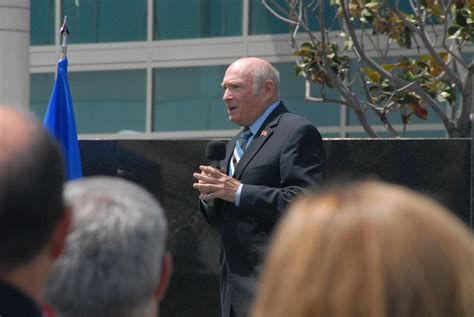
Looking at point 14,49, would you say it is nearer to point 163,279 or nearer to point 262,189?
point 262,189

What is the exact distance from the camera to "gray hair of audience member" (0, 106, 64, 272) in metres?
2.03

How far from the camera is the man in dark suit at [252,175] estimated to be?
578cm

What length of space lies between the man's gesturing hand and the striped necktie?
0.95 feet

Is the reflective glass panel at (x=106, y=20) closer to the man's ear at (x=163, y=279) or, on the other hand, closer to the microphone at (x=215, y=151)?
the microphone at (x=215, y=151)

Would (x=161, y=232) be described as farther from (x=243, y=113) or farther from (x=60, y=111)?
(x=60, y=111)

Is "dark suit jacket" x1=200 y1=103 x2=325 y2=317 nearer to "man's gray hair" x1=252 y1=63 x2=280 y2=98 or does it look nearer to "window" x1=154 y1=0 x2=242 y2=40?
"man's gray hair" x1=252 y1=63 x2=280 y2=98

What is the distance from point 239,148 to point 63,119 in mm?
1958

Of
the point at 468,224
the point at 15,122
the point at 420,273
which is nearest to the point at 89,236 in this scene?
the point at 15,122

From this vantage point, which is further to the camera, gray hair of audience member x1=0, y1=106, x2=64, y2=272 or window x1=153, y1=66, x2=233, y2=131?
window x1=153, y1=66, x2=233, y2=131

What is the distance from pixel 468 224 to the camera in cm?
738

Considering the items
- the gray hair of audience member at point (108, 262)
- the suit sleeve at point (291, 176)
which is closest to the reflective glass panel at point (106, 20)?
the suit sleeve at point (291, 176)

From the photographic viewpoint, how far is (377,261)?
187cm

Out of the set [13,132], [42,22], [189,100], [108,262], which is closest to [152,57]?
[189,100]

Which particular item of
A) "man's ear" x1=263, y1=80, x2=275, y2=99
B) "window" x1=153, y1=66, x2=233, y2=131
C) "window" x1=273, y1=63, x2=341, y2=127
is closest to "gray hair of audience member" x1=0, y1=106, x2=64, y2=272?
"man's ear" x1=263, y1=80, x2=275, y2=99
